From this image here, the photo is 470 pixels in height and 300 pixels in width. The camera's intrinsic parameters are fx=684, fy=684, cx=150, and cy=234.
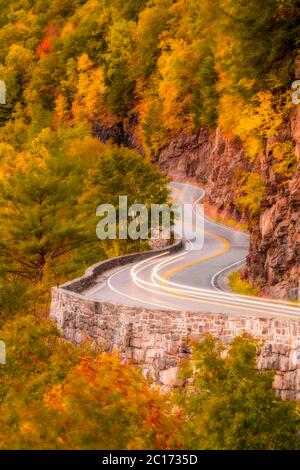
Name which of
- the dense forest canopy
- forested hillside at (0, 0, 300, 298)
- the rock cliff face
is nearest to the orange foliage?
the dense forest canopy

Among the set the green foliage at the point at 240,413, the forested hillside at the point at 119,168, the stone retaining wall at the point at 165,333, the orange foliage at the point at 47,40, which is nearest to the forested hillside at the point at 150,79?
the forested hillside at the point at 119,168

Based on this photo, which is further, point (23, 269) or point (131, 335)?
point (23, 269)

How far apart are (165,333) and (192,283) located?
611 inches

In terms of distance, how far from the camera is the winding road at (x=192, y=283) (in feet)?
81.3

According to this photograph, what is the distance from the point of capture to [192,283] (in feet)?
119

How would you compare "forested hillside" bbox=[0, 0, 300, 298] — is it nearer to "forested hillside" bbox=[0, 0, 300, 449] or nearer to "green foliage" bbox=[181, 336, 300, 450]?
"forested hillside" bbox=[0, 0, 300, 449]

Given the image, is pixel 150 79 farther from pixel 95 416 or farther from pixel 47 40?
pixel 95 416

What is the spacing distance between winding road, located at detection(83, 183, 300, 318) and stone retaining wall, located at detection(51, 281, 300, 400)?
2.44 meters

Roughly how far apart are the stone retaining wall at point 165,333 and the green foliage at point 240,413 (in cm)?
294

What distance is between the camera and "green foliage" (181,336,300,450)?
13422mm

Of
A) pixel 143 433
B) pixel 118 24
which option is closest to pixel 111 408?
pixel 143 433

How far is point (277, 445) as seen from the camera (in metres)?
13.5

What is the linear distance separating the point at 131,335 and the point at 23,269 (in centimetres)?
2350
